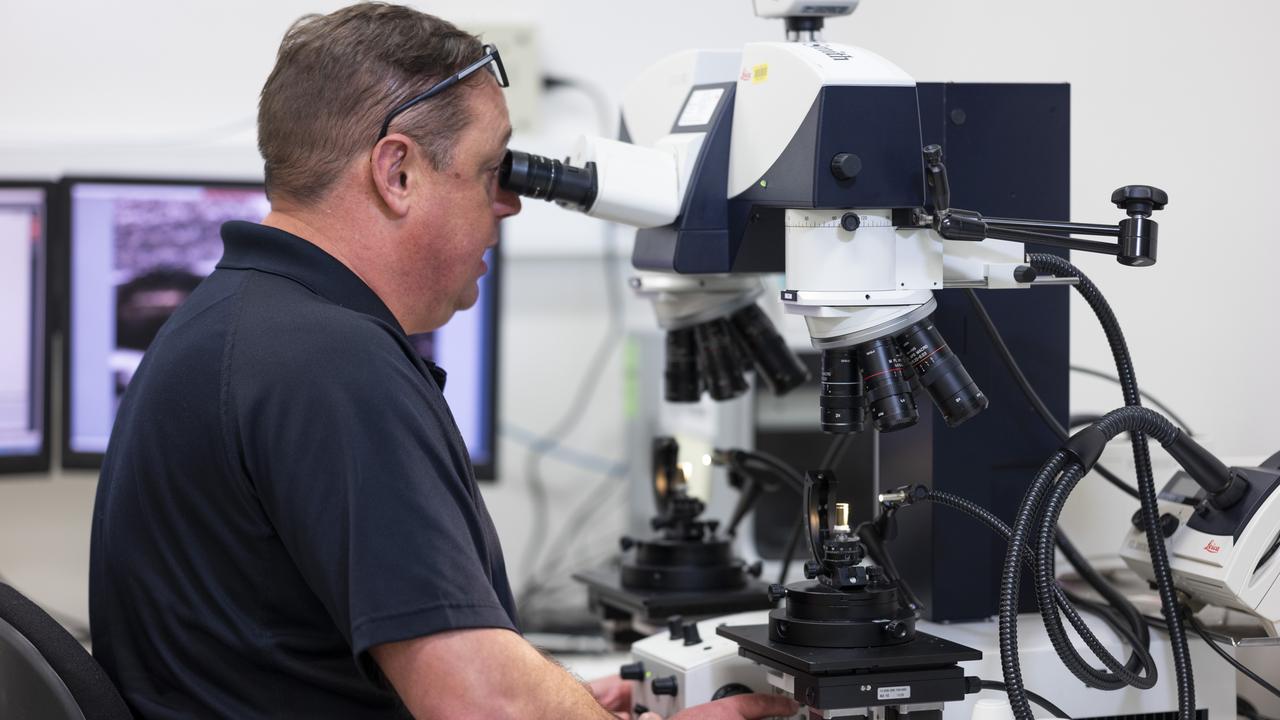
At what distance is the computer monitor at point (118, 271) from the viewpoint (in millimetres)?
2146

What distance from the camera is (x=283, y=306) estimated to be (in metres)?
1.02

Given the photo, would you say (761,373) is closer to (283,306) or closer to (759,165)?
(759,165)

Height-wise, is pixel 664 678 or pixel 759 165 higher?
pixel 759 165

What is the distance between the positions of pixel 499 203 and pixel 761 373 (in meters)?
0.45

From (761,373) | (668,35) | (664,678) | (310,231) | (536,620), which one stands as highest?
(668,35)

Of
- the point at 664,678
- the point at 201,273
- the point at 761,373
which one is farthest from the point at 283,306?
the point at 201,273

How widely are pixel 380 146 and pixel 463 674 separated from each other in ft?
1.56

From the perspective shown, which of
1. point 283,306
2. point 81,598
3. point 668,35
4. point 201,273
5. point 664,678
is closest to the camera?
point 283,306

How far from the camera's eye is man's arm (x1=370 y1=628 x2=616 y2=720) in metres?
0.91

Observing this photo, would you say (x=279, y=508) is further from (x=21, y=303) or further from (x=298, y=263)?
(x=21, y=303)

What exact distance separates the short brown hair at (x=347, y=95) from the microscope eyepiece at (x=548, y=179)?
7cm

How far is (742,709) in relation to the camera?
3.69 feet

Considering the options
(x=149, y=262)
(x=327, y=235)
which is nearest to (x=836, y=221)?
(x=327, y=235)

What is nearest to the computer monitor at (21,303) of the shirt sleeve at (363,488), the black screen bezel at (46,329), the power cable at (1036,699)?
the black screen bezel at (46,329)
